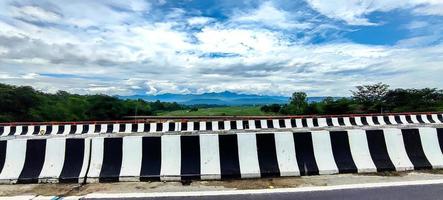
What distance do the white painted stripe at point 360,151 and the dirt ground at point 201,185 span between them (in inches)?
8.8

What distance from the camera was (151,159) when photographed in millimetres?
5633

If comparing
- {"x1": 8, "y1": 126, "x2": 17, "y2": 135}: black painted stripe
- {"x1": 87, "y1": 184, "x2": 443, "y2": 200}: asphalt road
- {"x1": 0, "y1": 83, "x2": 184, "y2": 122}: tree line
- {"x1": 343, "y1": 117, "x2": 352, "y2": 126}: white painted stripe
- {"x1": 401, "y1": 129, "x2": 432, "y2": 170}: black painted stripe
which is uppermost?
{"x1": 0, "y1": 83, "x2": 184, "y2": 122}: tree line

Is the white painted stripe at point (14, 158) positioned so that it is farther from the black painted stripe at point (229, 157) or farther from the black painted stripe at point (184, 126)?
the black painted stripe at point (184, 126)

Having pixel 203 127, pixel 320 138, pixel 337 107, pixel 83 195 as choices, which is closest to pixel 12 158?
pixel 83 195

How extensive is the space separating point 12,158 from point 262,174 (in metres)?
3.77

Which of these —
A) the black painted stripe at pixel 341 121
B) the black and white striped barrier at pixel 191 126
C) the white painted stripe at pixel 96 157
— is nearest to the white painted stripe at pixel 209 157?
the white painted stripe at pixel 96 157

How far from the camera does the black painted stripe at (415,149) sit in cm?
592

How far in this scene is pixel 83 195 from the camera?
15.4 ft

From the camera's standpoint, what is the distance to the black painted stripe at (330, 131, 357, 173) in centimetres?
571

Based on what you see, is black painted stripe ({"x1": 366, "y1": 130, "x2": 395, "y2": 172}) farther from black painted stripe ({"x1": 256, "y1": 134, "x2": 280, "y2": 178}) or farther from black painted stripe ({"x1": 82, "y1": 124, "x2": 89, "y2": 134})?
black painted stripe ({"x1": 82, "y1": 124, "x2": 89, "y2": 134})

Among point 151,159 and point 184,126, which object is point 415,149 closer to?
point 151,159

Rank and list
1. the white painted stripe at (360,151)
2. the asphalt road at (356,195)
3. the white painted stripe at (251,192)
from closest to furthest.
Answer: the asphalt road at (356,195)
the white painted stripe at (251,192)
the white painted stripe at (360,151)

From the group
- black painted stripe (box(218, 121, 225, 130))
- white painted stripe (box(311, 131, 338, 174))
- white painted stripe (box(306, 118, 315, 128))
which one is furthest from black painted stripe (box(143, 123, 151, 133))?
white painted stripe (box(311, 131, 338, 174))

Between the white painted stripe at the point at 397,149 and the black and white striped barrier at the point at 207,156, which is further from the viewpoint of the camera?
the white painted stripe at the point at 397,149
